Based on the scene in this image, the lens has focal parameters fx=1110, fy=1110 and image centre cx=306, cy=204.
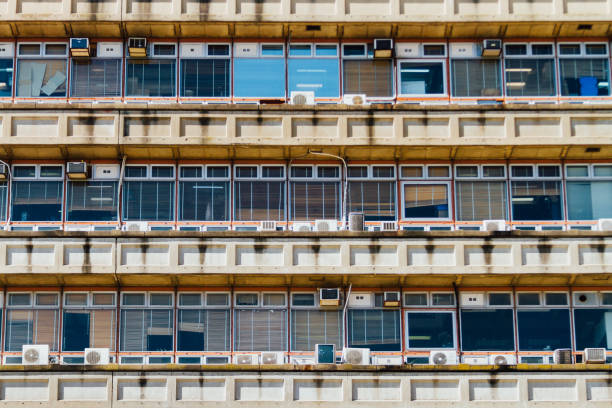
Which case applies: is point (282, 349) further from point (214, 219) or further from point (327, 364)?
point (214, 219)

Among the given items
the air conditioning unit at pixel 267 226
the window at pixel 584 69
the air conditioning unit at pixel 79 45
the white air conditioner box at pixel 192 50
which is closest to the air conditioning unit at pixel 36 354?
the air conditioning unit at pixel 267 226

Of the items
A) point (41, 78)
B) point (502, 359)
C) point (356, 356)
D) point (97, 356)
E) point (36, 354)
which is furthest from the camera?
point (41, 78)

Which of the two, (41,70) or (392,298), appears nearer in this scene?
(392,298)

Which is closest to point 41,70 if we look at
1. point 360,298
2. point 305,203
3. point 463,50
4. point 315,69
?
point 315,69

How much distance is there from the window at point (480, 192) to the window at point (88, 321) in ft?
35.3

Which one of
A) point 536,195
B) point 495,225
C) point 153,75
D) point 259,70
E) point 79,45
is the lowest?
point 495,225

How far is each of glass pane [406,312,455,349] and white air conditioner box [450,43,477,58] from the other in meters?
8.14

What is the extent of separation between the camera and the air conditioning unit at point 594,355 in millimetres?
31281

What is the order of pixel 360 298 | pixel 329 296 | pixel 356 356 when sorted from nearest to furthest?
1. pixel 356 356
2. pixel 329 296
3. pixel 360 298

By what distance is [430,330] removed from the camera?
32.4 meters

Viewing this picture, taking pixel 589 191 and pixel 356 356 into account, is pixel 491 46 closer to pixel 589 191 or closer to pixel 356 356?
pixel 589 191

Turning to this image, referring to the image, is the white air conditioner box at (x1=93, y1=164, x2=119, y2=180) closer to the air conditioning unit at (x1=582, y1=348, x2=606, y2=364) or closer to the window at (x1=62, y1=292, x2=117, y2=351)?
the window at (x1=62, y1=292, x2=117, y2=351)

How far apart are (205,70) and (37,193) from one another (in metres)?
6.35

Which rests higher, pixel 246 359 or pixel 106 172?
pixel 106 172
